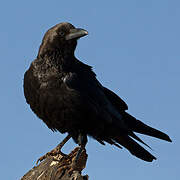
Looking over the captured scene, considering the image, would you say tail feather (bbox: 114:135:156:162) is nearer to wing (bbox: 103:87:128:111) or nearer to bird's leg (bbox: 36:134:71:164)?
wing (bbox: 103:87:128:111)

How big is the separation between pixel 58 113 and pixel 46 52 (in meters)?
1.04

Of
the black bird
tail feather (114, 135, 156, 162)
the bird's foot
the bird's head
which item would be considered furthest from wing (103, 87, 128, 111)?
the bird's foot

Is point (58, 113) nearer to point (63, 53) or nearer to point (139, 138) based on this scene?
point (63, 53)

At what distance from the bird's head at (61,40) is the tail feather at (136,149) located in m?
1.84

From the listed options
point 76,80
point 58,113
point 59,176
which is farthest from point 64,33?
point 59,176

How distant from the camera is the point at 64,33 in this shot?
681 centimetres

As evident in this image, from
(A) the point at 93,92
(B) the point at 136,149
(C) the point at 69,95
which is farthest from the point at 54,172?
(B) the point at 136,149

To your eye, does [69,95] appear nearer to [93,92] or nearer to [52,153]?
[93,92]

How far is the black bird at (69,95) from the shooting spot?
635 cm

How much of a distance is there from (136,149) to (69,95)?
6.26ft

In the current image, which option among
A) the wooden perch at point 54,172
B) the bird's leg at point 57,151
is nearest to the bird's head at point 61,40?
the bird's leg at point 57,151

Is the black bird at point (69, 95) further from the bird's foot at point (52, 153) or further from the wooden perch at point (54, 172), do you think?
the wooden perch at point (54, 172)

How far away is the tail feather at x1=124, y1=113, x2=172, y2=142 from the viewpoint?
7133 millimetres

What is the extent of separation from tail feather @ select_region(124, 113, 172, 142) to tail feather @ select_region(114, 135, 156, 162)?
223 mm
